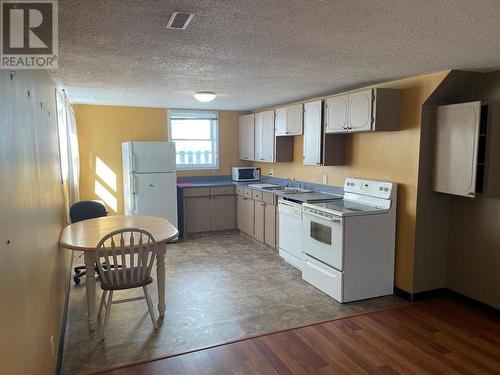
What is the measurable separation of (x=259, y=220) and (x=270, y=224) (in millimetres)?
335

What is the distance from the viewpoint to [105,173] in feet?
20.1

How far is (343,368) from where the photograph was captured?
261 centimetres

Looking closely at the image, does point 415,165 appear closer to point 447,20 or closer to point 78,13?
point 447,20

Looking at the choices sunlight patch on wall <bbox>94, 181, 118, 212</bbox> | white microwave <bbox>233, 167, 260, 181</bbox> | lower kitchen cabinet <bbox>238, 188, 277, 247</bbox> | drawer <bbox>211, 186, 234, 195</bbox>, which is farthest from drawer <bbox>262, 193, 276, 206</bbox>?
sunlight patch on wall <bbox>94, 181, 118, 212</bbox>

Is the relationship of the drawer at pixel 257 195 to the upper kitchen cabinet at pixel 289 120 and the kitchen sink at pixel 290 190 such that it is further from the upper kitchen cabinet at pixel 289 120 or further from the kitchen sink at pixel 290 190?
the upper kitchen cabinet at pixel 289 120

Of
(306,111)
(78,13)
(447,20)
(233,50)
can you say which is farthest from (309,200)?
(78,13)

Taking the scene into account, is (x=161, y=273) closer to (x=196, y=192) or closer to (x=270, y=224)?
(x=270, y=224)

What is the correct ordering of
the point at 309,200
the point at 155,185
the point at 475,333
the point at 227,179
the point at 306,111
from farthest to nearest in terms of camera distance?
the point at 227,179 < the point at 155,185 < the point at 306,111 < the point at 309,200 < the point at 475,333

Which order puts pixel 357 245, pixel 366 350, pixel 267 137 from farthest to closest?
1. pixel 267 137
2. pixel 357 245
3. pixel 366 350

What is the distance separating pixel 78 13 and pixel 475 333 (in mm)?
3658

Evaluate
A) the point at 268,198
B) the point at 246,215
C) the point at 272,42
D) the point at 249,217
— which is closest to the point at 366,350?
the point at 272,42

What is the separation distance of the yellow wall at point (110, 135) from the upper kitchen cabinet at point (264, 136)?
1.63m

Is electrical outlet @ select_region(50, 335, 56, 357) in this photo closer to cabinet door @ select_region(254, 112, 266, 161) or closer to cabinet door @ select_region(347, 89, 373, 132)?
cabinet door @ select_region(347, 89, 373, 132)

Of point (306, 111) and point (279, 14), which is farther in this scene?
point (306, 111)
